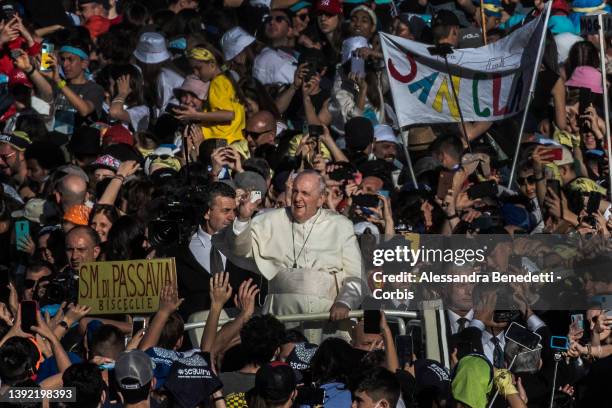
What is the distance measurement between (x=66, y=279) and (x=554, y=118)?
5107 millimetres

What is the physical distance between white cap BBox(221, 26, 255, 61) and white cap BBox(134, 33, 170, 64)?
21.4 inches

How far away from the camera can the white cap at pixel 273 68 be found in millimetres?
16219

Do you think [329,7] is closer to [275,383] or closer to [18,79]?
[18,79]

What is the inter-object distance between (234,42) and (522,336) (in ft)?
21.3

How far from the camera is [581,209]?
12.8 metres

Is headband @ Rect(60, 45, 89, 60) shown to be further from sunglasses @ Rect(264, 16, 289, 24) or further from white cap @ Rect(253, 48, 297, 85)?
sunglasses @ Rect(264, 16, 289, 24)

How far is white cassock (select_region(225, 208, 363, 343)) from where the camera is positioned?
446 inches

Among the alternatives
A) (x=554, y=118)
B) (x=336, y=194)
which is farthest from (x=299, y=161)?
(x=554, y=118)

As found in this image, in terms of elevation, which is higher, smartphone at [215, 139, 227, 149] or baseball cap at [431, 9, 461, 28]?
baseball cap at [431, 9, 461, 28]

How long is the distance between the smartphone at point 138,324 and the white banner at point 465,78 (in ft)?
13.3

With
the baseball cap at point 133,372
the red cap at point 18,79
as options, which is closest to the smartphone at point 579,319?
the baseball cap at point 133,372

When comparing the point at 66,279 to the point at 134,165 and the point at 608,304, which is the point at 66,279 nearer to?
the point at 134,165

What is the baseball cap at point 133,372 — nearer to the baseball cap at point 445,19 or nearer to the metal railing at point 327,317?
the metal railing at point 327,317

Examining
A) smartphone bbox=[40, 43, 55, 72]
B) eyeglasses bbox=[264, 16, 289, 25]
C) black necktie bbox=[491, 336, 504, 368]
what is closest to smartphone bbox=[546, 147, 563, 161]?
black necktie bbox=[491, 336, 504, 368]
